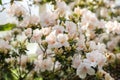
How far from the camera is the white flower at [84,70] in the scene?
151cm

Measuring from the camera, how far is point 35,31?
1663 mm

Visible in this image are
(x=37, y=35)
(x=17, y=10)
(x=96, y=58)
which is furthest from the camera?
→ (x=17, y=10)

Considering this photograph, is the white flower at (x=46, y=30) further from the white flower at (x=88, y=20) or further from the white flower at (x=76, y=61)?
the white flower at (x=88, y=20)

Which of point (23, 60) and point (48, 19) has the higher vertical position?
point (48, 19)

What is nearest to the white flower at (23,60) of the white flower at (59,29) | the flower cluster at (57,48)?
the flower cluster at (57,48)

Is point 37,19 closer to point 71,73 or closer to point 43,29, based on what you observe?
point 43,29

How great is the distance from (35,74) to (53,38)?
34cm

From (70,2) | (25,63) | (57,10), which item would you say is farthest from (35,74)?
(70,2)

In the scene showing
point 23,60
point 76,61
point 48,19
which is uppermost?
point 48,19

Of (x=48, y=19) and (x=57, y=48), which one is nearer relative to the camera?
(x=57, y=48)

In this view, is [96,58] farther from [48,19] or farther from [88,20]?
[88,20]

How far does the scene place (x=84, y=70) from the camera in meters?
1.53

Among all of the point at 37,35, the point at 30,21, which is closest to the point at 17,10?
the point at 30,21

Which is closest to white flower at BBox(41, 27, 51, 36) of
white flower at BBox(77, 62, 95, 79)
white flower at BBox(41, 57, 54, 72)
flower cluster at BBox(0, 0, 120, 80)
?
flower cluster at BBox(0, 0, 120, 80)
